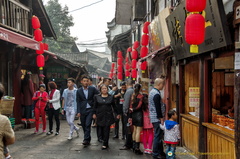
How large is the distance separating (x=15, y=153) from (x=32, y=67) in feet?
31.3

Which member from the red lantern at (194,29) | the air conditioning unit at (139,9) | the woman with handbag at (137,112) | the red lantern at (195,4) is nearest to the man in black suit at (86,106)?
the woman with handbag at (137,112)

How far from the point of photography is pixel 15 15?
14.1 meters

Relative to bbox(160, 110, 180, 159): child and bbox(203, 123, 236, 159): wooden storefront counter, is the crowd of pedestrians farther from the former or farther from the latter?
bbox(203, 123, 236, 159): wooden storefront counter

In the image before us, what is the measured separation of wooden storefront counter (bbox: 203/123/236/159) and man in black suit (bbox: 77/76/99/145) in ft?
12.7

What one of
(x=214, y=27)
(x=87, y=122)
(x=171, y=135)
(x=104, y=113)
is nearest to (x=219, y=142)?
(x=171, y=135)

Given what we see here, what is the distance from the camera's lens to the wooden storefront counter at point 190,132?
27.0ft

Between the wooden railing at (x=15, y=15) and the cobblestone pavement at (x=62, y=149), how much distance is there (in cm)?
541

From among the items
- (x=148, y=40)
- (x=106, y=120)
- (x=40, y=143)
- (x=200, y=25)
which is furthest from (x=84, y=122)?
(x=148, y=40)

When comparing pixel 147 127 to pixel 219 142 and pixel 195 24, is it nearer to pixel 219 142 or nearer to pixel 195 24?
pixel 219 142

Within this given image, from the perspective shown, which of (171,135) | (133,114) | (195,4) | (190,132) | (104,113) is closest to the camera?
(195,4)

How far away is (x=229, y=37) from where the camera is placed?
19.7 feet

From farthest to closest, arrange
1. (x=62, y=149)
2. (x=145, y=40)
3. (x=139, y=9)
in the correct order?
(x=139, y=9) < (x=145, y=40) < (x=62, y=149)

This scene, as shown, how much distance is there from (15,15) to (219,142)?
37.1 ft

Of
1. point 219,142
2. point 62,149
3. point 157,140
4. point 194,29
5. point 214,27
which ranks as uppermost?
point 214,27
